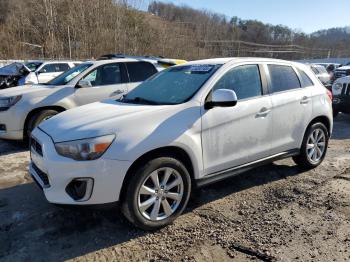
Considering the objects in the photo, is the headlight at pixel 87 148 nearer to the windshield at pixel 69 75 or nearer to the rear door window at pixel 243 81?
the rear door window at pixel 243 81

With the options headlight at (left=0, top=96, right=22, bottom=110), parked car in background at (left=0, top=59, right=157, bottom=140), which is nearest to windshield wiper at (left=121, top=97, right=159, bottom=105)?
parked car in background at (left=0, top=59, right=157, bottom=140)

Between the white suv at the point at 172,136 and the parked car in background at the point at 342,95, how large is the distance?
504 centimetres

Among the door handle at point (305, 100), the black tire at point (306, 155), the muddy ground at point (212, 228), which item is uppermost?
the door handle at point (305, 100)

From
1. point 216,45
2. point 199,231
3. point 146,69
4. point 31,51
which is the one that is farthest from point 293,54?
point 199,231

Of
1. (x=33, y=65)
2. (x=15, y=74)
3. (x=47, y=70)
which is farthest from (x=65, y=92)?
(x=33, y=65)

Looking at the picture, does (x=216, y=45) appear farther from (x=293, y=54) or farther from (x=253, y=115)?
(x=253, y=115)

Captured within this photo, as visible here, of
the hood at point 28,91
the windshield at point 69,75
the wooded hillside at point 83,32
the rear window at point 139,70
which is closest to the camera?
the hood at point 28,91

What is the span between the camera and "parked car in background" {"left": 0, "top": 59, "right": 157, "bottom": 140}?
A: 659cm

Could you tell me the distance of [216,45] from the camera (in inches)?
2210

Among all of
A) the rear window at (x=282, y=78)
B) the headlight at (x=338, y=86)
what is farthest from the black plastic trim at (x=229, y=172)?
the headlight at (x=338, y=86)

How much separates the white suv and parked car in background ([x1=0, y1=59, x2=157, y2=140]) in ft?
8.82

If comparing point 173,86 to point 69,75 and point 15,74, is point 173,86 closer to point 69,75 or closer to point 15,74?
point 69,75

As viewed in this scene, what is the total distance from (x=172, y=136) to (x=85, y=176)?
3.01 feet

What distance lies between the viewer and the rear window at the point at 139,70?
7828 millimetres
